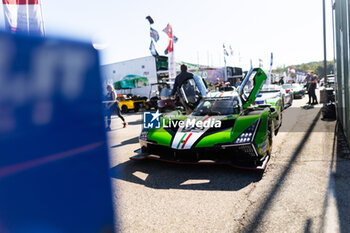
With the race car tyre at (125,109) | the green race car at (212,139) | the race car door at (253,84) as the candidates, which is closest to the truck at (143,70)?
the race car tyre at (125,109)

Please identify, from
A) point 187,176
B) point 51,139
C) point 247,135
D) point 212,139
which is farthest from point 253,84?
point 51,139

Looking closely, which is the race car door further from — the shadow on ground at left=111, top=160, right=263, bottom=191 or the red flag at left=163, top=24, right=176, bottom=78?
the red flag at left=163, top=24, right=176, bottom=78

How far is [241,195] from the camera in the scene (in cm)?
316

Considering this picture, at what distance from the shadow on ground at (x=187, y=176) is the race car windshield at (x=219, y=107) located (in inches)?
50.4

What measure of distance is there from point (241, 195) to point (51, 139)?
285cm

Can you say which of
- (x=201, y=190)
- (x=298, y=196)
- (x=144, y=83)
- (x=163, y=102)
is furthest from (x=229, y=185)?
(x=144, y=83)

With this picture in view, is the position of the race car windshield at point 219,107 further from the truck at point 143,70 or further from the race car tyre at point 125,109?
the truck at point 143,70

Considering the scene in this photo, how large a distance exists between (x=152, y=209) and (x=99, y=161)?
227 centimetres

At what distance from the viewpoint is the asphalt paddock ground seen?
2502 millimetres

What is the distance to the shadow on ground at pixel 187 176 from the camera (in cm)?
356

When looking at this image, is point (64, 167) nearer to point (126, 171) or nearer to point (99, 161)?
point (99, 161)

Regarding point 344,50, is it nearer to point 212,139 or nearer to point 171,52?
point 212,139

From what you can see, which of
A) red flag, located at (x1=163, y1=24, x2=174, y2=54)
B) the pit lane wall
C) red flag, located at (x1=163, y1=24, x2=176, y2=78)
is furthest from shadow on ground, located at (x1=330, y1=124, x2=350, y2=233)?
red flag, located at (x1=163, y1=24, x2=174, y2=54)

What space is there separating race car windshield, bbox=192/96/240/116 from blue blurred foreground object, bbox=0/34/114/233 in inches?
172
